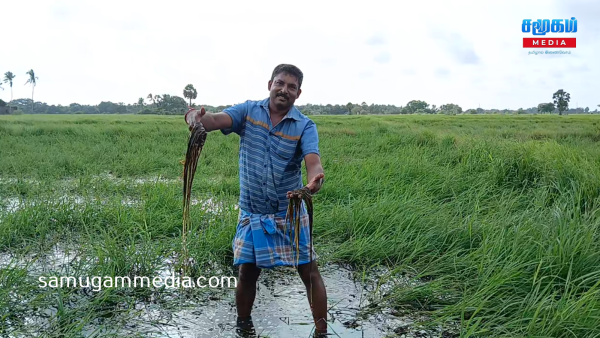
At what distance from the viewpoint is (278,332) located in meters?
2.59

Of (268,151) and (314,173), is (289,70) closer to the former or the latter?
(268,151)

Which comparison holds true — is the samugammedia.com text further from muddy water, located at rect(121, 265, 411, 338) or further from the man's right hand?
the man's right hand

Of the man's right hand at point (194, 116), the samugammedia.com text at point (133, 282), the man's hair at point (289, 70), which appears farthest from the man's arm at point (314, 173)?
the samugammedia.com text at point (133, 282)

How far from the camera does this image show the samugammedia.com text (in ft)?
9.16

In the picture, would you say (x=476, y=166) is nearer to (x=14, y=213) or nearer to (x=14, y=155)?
(x=14, y=213)

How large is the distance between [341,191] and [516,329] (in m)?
3.07

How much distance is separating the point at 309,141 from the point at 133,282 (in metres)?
1.55

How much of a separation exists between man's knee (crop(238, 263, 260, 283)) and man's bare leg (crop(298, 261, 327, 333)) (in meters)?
0.26

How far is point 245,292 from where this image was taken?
2.58 m

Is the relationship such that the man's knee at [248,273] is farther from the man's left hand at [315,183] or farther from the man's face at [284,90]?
the man's face at [284,90]

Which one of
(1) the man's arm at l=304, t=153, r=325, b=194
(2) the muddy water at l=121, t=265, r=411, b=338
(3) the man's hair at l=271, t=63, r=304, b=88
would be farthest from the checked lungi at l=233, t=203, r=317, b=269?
(3) the man's hair at l=271, t=63, r=304, b=88

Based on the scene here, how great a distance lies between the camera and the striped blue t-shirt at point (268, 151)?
2398 mm

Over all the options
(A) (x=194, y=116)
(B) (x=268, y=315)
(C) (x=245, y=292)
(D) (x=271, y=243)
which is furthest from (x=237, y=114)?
(B) (x=268, y=315)

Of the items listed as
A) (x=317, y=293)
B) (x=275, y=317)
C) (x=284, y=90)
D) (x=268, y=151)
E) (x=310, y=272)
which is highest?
(x=284, y=90)
